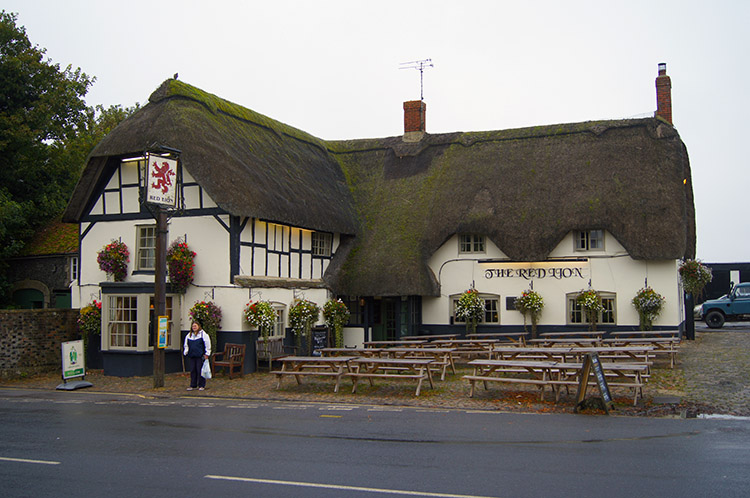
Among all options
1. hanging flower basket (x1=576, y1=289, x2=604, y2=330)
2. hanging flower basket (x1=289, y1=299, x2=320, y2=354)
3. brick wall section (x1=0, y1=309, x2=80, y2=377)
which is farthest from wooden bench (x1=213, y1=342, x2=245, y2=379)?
hanging flower basket (x1=576, y1=289, x2=604, y2=330)

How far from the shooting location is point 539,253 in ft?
73.4

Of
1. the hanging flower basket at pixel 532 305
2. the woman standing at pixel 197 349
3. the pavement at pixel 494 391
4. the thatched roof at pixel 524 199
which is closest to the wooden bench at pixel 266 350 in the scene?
the pavement at pixel 494 391

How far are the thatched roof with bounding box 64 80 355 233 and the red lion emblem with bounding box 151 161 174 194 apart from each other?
1611 millimetres

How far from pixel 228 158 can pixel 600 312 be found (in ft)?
43.9

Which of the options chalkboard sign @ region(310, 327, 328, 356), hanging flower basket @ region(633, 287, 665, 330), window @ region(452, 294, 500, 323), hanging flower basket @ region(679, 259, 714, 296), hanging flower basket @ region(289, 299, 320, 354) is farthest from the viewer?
window @ region(452, 294, 500, 323)

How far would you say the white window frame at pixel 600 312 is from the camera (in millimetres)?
22578

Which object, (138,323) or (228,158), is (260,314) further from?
(228,158)

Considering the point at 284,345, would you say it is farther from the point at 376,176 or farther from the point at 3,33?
the point at 3,33

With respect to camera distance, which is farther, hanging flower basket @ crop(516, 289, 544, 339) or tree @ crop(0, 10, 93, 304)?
tree @ crop(0, 10, 93, 304)

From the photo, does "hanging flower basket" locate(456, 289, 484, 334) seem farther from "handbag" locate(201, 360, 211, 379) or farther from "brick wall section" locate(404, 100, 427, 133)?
"handbag" locate(201, 360, 211, 379)

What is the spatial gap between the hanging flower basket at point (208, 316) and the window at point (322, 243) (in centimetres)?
541

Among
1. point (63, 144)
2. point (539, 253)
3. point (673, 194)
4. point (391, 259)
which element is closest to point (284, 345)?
point (391, 259)

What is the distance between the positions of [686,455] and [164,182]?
13.2 meters

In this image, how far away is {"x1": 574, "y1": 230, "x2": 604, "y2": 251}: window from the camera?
74.9 ft
